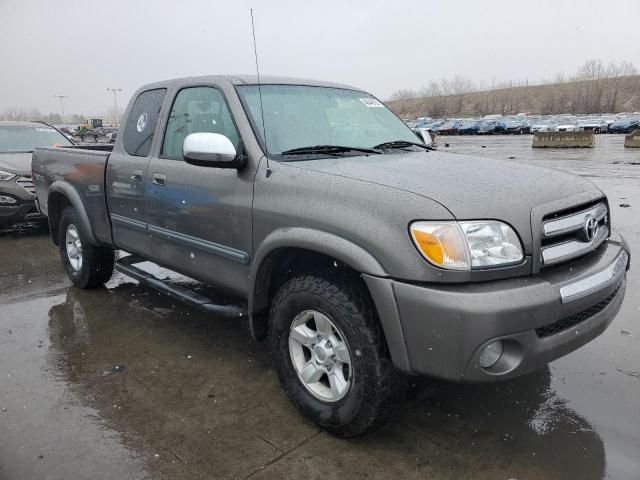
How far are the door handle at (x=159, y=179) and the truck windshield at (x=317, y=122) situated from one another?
82 centimetres

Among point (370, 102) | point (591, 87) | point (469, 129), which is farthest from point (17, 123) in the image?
point (591, 87)

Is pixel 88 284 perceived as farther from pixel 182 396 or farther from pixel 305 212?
pixel 305 212

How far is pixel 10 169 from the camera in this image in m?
7.60

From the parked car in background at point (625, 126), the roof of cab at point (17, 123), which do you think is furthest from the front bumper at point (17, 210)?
the parked car in background at point (625, 126)

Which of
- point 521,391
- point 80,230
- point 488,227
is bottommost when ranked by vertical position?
point 521,391

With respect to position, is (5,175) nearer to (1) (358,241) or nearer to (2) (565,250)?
(1) (358,241)

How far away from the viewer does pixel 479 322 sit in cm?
211

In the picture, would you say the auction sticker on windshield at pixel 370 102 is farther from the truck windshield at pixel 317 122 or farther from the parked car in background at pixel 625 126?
→ the parked car in background at pixel 625 126

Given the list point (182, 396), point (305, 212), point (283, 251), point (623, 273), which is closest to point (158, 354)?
point (182, 396)

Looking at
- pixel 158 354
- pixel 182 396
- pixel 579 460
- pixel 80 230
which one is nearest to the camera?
pixel 579 460

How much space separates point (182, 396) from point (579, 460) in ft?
6.99

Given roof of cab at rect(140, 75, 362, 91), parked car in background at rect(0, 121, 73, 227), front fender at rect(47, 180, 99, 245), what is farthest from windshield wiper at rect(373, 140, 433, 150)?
parked car in background at rect(0, 121, 73, 227)

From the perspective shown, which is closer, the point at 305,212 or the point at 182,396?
the point at 305,212

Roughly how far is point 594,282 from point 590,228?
0.98 ft
